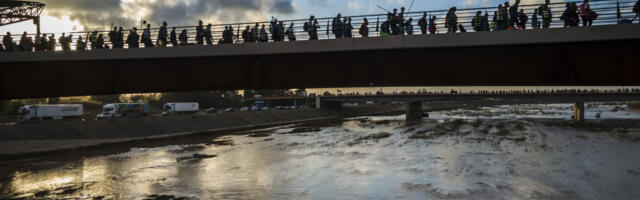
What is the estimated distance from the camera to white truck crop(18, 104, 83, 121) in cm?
6462

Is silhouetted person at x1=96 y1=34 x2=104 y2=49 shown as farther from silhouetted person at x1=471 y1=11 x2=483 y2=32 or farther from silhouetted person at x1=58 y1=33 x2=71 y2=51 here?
silhouetted person at x1=471 y1=11 x2=483 y2=32

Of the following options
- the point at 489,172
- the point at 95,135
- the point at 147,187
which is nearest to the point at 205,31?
the point at 147,187

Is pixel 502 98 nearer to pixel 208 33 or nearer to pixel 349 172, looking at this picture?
pixel 349 172

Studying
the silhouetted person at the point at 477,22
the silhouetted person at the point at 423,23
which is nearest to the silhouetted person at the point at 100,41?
the silhouetted person at the point at 423,23

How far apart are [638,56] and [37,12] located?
5130cm

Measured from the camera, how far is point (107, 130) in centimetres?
5812

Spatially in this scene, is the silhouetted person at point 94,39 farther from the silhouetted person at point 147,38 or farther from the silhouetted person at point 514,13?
the silhouetted person at point 514,13

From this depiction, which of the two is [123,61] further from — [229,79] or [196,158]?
[196,158]

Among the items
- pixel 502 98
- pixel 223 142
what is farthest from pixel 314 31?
pixel 502 98

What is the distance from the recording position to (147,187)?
90.1 feet

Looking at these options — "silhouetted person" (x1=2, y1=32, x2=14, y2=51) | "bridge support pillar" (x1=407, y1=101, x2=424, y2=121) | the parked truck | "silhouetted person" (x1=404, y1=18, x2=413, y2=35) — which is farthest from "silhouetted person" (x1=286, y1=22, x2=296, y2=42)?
"bridge support pillar" (x1=407, y1=101, x2=424, y2=121)

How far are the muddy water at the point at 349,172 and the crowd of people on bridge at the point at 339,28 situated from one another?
8.86m

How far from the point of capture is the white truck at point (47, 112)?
64.6 metres

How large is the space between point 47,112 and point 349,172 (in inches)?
2214
